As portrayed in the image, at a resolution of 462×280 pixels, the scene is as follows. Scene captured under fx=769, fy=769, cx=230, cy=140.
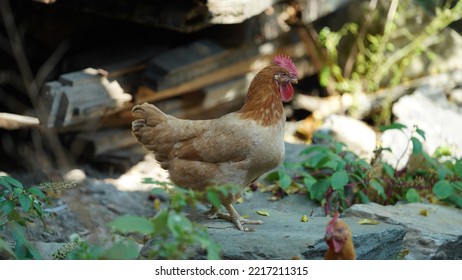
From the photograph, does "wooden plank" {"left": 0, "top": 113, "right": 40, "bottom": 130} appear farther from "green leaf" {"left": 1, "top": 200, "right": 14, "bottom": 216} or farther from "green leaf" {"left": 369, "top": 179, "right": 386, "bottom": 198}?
"green leaf" {"left": 369, "top": 179, "right": 386, "bottom": 198}

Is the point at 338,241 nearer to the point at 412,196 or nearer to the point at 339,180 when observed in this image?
the point at 339,180

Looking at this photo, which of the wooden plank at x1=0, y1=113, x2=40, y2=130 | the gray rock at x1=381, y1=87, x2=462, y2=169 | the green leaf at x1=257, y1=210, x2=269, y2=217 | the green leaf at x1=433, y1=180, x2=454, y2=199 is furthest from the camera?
the gray rock at x1=381, y1=87, x2=462, y2=169

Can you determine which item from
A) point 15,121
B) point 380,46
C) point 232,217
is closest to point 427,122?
point 380,46

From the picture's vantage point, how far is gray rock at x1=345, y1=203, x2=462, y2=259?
4.15 meters

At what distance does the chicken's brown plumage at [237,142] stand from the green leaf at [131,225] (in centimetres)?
101

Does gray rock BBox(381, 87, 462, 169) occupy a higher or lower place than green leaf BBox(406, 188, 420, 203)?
higher

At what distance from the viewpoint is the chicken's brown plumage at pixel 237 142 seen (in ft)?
12.5

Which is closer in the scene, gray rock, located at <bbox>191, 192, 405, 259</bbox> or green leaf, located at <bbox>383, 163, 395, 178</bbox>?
gray rock, located at <bbox>191, 192, 405, 259</bbox>

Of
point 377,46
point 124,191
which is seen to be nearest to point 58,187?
point 124,191

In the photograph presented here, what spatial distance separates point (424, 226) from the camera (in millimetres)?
4320

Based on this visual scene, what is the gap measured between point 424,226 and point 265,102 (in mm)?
1222

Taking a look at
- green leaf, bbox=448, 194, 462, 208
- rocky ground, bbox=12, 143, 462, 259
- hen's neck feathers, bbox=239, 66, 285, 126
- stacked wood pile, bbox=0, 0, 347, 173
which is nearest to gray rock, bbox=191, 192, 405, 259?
rocky ground, bbox=12, 143, 462, 259

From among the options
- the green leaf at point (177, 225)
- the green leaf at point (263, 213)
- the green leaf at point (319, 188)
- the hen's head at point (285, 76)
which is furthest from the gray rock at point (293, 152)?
the green leaf at point (177, 225)
